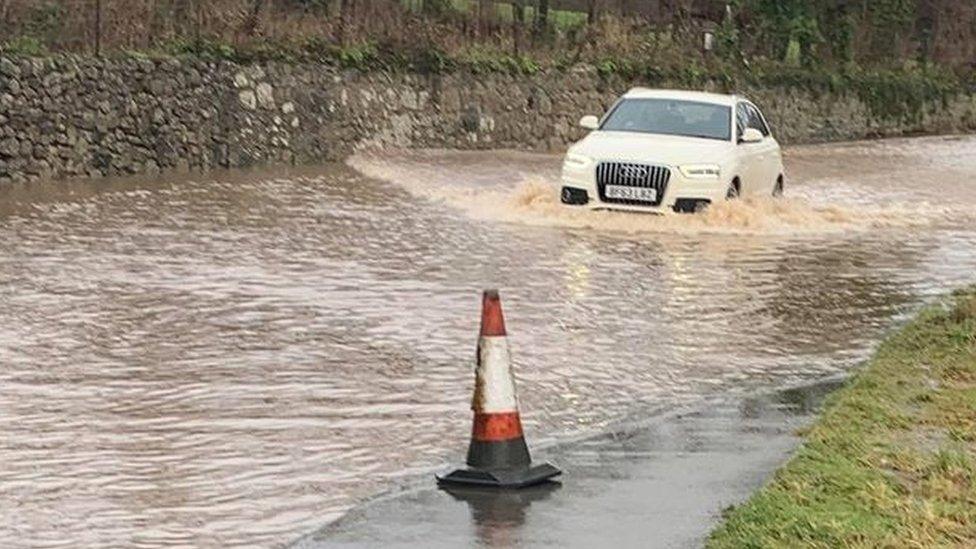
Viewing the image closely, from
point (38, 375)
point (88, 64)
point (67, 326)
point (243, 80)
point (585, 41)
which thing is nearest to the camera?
point (38, 375)

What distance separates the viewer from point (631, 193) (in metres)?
23.0

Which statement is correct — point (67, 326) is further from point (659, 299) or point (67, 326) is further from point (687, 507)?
point (687, 507)

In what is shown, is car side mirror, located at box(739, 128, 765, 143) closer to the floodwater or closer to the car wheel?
the car wheel

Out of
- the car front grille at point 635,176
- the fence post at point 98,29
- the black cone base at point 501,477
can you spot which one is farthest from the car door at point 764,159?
the black cone base at point 501,477

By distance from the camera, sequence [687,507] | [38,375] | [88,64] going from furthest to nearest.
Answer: [88,64] → [38,375] → [687,507]

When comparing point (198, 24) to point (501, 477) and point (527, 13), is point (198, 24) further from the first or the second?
point (501, 477)

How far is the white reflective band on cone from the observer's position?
29.9 feet

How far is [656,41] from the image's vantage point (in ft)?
151

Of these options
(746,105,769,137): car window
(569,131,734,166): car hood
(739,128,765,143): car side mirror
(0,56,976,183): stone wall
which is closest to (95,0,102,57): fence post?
(0,56,976,183): stone wall

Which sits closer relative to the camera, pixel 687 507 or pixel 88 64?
pixel 687 507

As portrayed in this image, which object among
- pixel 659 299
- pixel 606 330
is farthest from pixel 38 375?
pixel 659 299

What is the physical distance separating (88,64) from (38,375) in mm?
17163

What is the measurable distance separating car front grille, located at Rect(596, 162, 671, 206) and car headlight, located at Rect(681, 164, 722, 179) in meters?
0.21

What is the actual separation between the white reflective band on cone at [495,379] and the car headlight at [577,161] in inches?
552
